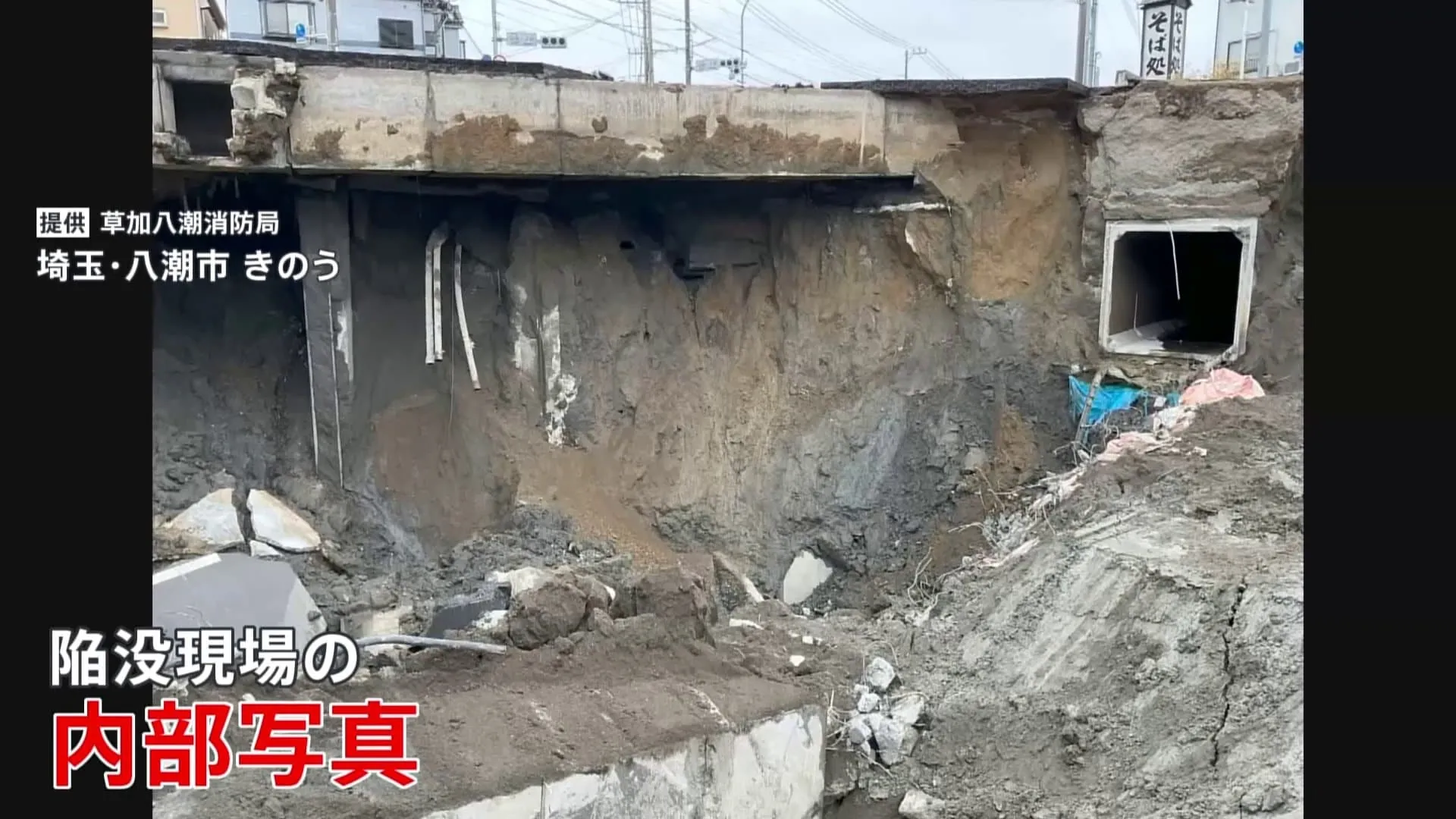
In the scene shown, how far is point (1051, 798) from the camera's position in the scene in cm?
395

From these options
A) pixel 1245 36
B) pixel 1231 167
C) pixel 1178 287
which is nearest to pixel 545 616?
pixel 1231 167

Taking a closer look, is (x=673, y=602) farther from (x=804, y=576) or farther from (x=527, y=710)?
(x=804, y=576)

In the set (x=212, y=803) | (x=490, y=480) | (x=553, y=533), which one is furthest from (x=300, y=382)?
(x=212, y=803)

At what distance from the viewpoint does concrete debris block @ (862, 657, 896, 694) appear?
15.6 ft

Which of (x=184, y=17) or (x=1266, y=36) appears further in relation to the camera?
(x=184, y=17)

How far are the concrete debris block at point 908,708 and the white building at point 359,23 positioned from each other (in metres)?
15.9

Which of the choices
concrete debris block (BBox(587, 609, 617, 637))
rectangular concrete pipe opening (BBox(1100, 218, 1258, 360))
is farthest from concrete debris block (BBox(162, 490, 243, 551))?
rectangular concrete pipe opening (BBox(1100, 218, 1258, 360))

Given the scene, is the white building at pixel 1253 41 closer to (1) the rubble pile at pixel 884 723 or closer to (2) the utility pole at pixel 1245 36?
(2) the utility pole at pixel 1245 36

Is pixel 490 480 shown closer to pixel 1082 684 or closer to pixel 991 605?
pixel 991 605

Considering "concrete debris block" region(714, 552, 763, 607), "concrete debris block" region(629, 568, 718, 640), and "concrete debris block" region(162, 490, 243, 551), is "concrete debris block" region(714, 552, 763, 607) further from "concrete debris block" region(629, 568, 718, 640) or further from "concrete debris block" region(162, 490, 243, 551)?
"concrete debris block" region(162, 490, 243, 551)

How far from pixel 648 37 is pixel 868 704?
15.2m

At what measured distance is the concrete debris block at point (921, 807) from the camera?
13.6 feet

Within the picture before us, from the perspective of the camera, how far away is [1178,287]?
10.4 m

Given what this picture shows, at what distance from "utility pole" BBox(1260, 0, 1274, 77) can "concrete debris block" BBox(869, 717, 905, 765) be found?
10.4m
